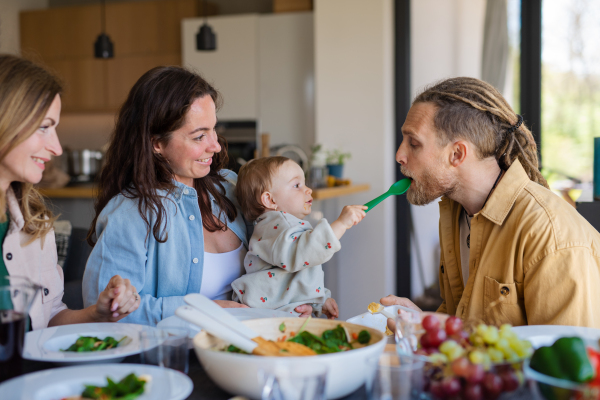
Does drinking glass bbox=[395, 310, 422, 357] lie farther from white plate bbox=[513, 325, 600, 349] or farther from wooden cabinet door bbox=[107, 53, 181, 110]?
wooden cabinet door bbox=[107, 53, 181, 110]

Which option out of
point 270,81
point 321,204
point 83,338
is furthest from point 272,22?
point 83,338

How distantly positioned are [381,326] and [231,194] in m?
0.68

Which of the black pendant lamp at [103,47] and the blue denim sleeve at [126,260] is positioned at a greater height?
the black pendant lamp at [103,47]

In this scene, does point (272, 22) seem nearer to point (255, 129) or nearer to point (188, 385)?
point (255, 129)

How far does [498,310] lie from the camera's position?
1.38 m

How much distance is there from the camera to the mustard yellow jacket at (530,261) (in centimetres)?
125

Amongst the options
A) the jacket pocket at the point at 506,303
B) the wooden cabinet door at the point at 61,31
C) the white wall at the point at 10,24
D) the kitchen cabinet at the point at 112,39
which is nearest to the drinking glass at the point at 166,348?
the jacket pocket at the point at 506,303

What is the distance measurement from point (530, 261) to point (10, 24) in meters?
6.25

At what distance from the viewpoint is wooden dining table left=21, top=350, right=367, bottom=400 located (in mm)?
845

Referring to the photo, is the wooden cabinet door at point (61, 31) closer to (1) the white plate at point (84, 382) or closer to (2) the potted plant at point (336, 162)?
(2) the potted plant at point (336, 162)

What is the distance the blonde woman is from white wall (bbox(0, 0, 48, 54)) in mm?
5216

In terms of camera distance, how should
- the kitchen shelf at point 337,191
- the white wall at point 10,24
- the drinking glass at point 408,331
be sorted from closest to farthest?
1. the drinking glass at point 408,331
2. the kitchen shelf at point 337,191
3. the white wall at point 10,24

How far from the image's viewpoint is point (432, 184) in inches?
62.1

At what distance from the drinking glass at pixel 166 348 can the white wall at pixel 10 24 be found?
5768mm
